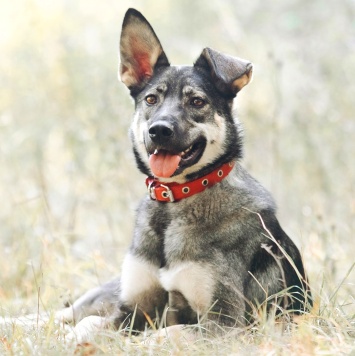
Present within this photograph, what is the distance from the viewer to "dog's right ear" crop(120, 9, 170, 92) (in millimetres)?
4539

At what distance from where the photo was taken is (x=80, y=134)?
7816mm

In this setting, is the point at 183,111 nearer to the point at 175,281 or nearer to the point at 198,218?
the point at 198,218

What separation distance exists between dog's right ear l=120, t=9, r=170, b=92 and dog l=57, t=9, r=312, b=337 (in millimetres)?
15

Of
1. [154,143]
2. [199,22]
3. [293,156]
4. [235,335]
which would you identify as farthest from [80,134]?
[199,22]

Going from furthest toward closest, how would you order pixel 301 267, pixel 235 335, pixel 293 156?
pixel 293 156
pixel 301 267
pixel 235 335

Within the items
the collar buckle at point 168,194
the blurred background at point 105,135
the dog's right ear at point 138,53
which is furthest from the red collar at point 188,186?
the blurred background at point 105,135

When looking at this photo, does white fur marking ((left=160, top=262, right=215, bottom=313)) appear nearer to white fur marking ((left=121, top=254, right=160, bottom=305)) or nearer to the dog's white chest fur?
the dog's white chest fur

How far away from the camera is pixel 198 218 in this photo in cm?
423

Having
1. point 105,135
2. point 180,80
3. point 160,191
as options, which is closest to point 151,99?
point 180,80

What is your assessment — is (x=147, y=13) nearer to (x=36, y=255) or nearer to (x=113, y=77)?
(x=113, y=77)

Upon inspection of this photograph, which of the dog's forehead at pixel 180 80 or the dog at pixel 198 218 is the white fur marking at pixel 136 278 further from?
the dog's forehead at pixel 180 80

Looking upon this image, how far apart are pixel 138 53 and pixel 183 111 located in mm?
663

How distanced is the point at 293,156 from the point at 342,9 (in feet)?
10.2

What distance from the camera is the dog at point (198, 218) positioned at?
4.04 meters
